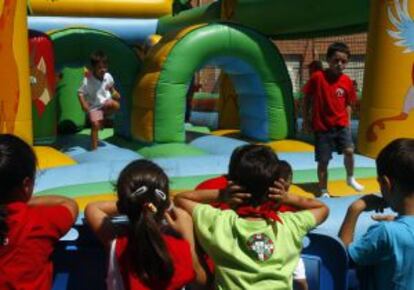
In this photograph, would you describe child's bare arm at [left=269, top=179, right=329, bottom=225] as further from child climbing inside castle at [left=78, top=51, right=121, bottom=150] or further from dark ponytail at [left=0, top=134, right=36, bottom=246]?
child climbing inside castle at [left=78, top=51, right=121, bottom=150]

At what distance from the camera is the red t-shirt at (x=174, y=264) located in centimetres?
154

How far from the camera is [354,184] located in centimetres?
391

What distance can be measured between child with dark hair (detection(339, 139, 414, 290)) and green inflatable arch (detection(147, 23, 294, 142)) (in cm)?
393

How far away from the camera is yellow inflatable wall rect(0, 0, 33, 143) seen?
13.0ft

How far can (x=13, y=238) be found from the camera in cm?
155

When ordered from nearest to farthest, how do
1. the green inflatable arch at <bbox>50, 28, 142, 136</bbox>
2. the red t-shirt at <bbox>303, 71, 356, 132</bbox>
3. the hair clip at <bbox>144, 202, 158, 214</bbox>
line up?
the hair clip at <bbox>144, 202, 158, 214</bbox> < the red t-shirt at <bbox>303, 71, 356, 132</bbox> < the green inflatable arch at <bbox>50, 28, 142, 136</bbox>

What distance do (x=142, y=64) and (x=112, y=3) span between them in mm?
4174

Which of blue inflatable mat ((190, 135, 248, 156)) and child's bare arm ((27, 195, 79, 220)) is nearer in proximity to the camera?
child's bare arm ((27, 195, 79, 220))

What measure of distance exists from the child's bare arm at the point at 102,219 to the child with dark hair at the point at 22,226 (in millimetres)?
73

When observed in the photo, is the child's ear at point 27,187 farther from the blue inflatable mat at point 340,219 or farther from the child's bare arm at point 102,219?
the blue inflatable mat at point 340,219

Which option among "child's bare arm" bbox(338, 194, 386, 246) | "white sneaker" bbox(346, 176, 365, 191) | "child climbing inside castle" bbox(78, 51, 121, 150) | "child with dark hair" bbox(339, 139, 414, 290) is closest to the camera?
"child with dark hair" bbox(339, 139, 414, 290)

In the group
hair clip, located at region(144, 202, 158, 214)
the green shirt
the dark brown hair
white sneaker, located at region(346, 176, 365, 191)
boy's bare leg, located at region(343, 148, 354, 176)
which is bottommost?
white sneaker, located at region(346, 176, 365, 191)

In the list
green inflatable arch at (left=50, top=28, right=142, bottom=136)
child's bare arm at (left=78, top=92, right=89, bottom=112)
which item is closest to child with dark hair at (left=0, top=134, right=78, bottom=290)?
child's bare arm at (left=78, top=92, right=89, bottom=112)

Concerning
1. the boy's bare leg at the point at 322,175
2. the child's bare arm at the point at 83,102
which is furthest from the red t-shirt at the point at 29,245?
the child's bare arm at the point at 83,102
